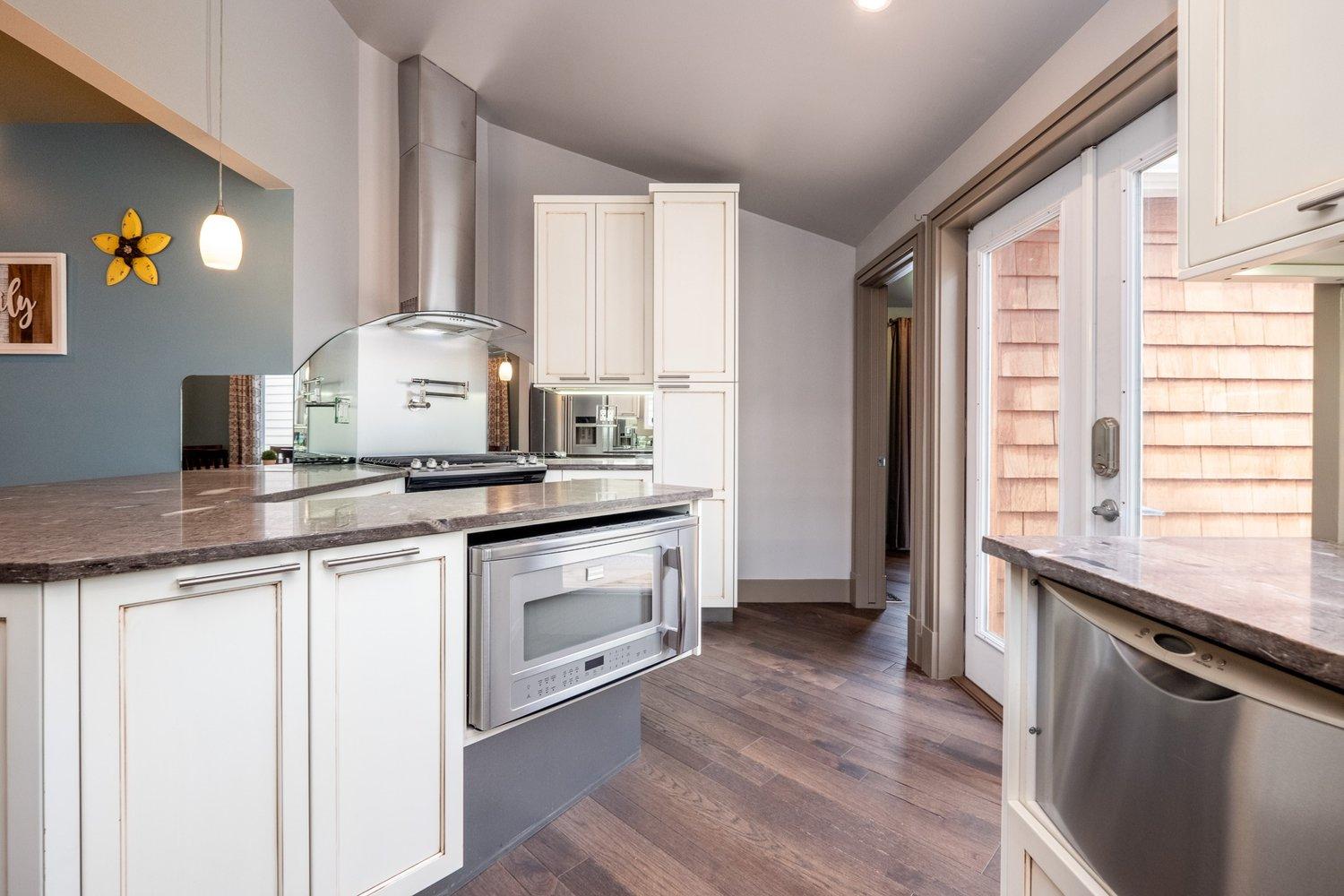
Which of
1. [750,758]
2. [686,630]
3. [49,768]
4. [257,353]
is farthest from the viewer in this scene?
[257,353]

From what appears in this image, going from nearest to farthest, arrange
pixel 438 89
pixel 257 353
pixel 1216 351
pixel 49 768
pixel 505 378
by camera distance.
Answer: pixel 49 768 → pixel 1216 351 → pixel 257 353 → pixel 438 89 → pixel 505 378

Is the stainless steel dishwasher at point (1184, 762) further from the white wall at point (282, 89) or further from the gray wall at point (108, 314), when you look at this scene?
the gray wall at point (108, 314)

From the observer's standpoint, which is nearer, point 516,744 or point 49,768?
point 49,768

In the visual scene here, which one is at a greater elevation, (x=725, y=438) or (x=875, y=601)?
(x=725, y=438)

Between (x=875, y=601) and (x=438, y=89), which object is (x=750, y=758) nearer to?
(x=875, y=601)

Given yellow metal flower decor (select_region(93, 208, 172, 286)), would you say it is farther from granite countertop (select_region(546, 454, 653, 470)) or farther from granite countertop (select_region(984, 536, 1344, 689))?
granite countertop (select_region(984, 536, 1344, 689))

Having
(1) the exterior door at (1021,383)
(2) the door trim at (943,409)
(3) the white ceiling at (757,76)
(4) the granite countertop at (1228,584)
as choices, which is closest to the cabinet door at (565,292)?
(3) the white ceiling at (757,76)

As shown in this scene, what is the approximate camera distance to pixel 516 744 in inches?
61.9

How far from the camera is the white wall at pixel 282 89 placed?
6.03 feet

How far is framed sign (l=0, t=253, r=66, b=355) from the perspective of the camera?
109 inches

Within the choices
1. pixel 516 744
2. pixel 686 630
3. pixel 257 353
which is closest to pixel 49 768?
pixel 516 744

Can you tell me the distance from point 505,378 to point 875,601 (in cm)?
272

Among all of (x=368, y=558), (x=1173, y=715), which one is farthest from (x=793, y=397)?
(x=1173, y=715)

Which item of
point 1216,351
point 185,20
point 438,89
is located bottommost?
point 1216,351
